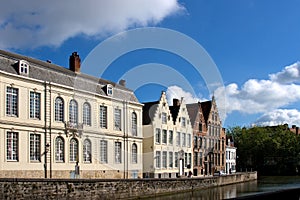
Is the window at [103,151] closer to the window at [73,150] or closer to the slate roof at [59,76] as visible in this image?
the window at [73,150]

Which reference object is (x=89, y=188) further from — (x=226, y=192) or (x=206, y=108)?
(x=206, y=108)

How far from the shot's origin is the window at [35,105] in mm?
31469

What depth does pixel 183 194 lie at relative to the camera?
3662 cm

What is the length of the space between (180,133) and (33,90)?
25.7 meters

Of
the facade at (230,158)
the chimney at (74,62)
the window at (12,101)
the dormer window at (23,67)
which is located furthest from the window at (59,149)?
the facade at (230,158)

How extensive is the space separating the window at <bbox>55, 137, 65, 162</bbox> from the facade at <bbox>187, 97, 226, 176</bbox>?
26183mm

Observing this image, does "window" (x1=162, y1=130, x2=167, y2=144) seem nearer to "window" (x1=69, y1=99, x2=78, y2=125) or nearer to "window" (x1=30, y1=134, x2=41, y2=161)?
"window" (x1=69, y1=99, x2=78, y2=125)

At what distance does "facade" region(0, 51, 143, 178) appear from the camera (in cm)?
2997

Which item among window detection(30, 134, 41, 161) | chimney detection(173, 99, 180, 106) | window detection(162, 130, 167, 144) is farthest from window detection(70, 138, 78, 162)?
chimney detection(173, 99, 180, 106)

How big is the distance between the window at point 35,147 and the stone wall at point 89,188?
611 centimetres

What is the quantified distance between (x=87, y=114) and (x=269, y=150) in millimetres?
52306

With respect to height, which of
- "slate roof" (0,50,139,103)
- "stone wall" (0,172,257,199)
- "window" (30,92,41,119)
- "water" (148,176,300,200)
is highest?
"slate roof" (0,50,139,103)

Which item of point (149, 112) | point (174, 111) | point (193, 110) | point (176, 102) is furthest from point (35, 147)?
point (193, 110)

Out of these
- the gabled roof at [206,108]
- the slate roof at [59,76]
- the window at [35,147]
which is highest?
the slate roof at [59,76]
